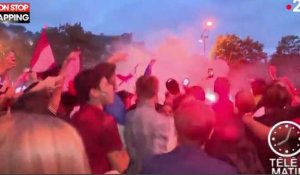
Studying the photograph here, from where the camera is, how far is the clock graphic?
15.5 feet

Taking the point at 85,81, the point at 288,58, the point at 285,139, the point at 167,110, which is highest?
the point at 288,58

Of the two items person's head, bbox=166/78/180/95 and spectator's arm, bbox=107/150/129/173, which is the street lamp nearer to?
person's head, bbox=166/78/180/95

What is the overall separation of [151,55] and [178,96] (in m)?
0.40

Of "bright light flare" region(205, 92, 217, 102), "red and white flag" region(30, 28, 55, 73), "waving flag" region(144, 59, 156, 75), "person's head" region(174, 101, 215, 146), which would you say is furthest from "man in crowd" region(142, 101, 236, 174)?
"red and white flag" region(30, 28, 55, 73)

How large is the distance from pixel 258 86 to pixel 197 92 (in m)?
0.52

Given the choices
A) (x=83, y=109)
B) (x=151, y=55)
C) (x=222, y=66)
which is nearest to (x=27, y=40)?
(x=83, y=109)

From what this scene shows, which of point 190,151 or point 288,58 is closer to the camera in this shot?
point 190,151

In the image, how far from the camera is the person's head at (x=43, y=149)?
8.13 ft

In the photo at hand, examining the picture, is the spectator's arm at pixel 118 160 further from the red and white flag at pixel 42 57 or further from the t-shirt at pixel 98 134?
the red and white flag at pixel 42 57

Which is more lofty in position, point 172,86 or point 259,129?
point 172,86

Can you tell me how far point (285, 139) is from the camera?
15.6ft

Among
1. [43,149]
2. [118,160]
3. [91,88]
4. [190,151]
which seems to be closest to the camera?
[43,149]

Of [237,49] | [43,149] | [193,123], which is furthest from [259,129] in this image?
[43,149]

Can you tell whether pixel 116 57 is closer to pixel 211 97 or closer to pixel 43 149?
pixel 211 97
